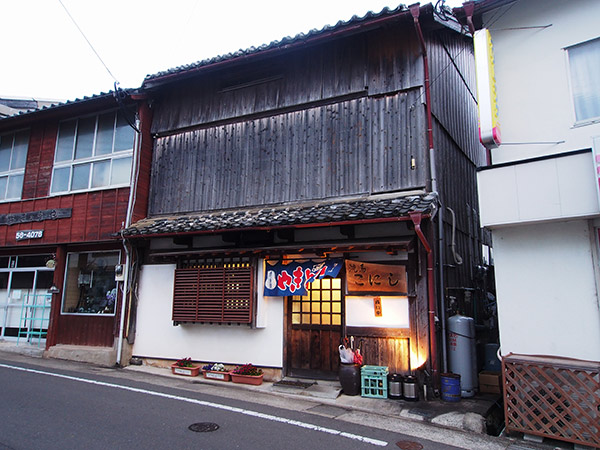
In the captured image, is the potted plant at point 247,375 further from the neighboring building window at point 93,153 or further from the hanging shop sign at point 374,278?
the neighboring building window at point 93,153

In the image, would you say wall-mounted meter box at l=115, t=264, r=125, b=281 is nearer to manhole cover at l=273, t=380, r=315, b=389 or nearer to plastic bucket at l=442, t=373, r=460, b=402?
manhole cover at l=273, t=380, r=315, b=389

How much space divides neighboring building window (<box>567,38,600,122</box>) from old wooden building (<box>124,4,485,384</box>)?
2964 millimetres

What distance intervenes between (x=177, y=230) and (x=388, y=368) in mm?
6225

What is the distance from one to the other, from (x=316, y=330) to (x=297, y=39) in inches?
291

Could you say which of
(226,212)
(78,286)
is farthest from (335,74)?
(78,286)

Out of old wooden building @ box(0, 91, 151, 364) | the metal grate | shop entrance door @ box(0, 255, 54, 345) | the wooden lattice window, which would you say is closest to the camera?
the metal grate

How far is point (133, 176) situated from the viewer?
40.9 feet

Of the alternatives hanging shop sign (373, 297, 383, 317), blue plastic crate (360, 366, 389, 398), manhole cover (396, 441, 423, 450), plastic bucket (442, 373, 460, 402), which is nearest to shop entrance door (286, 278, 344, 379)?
hanging shop sign (373, 297, 383, 317)

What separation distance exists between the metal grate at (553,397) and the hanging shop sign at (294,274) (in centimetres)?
400

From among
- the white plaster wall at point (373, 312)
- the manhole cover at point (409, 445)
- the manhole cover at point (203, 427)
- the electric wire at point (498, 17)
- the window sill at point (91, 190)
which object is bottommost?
the manhole cover at point (409, 445)

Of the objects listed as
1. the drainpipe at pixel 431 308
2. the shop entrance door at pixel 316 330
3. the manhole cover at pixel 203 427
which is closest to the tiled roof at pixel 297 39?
the drainpipe at pixel 431 308

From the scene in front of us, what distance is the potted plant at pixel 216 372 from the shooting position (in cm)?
988

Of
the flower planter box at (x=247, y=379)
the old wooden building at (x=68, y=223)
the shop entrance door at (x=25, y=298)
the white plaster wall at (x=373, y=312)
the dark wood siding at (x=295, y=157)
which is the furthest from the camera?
the shop entrance door at (x=25, y=298)

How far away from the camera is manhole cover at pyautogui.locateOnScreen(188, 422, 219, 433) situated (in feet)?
19.9
